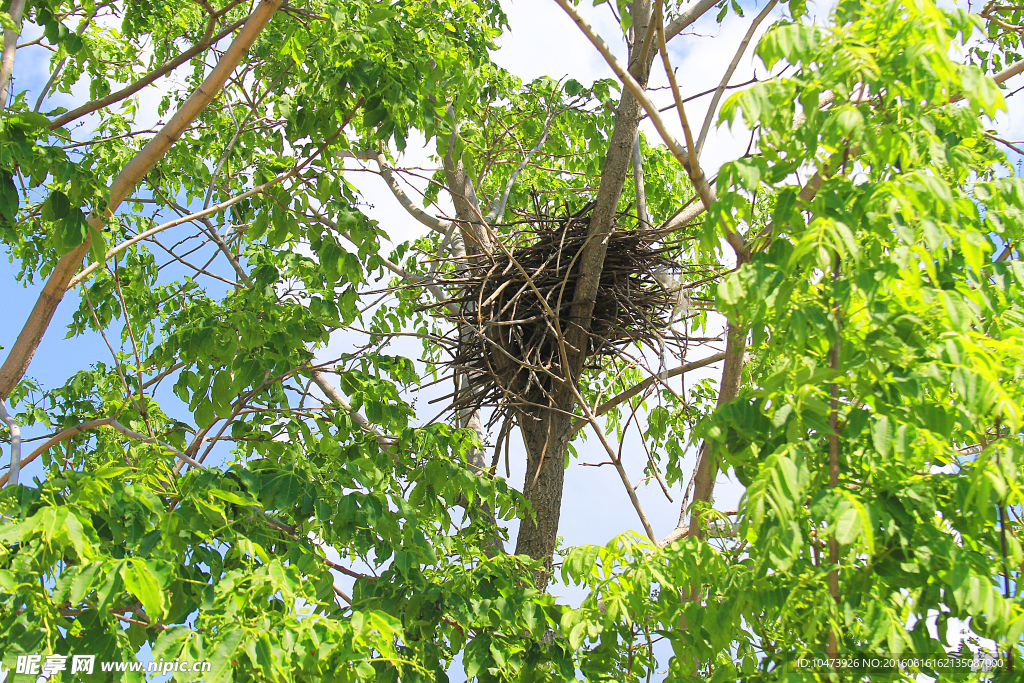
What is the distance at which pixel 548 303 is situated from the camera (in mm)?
4035

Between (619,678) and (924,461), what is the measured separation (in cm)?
145

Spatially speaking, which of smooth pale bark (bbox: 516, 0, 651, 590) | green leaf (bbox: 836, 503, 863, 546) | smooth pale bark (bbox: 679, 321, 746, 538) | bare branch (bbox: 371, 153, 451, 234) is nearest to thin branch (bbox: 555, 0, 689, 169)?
smooth pale bark (bbox: 679, 321, 746, 538)

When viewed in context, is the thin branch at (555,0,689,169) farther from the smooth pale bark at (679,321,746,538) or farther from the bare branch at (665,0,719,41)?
the bare branch at (665,0,719,41)

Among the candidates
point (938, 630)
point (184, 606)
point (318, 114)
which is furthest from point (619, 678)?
point (318, 114)

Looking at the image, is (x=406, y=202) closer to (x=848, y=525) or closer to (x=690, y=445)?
(x=690, y=445)

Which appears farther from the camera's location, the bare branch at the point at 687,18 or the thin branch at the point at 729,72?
the bare branch at the point at 687,18

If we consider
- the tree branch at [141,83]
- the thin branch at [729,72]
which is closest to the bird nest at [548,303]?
the thin branch at [729,72]

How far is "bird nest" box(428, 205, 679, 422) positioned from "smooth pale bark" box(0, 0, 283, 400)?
1.44 meters

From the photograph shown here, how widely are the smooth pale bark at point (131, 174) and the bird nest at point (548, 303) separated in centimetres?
144

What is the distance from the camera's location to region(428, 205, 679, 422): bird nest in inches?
159

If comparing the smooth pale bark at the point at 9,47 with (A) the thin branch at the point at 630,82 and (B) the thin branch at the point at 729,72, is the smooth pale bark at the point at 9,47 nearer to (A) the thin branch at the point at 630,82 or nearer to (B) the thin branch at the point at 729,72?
(A) the thin branch at the point at 630,82

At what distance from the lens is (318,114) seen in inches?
134

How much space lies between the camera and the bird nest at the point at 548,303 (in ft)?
13.2

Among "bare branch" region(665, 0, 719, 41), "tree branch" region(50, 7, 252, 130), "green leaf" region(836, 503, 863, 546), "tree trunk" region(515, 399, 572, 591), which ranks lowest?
"green leaf" region(836, 503, 863, 546)
